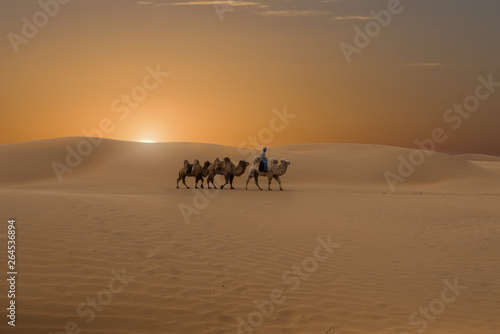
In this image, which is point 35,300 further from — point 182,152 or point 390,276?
point 182,152

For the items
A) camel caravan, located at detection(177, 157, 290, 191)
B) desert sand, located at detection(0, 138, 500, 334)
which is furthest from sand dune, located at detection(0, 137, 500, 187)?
desert sand, located at detection(0, 138, 500, 334)

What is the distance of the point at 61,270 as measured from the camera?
→ 748 centimetres

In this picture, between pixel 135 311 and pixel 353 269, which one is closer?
pixel 135 311

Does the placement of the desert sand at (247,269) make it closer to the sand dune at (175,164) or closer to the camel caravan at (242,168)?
the camel caravan at (242,168)

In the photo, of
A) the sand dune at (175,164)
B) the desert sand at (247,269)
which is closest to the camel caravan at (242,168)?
the desert sand at (247,269)

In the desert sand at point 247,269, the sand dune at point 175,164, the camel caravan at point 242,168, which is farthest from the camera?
the sand dune at point 175,164

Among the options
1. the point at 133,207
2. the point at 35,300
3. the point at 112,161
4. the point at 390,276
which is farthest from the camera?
the point at 112,161

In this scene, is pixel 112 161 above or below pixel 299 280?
above

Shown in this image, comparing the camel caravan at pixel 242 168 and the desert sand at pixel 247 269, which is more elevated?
the camel caravan at pixel 242 168

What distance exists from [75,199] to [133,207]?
1972 mm

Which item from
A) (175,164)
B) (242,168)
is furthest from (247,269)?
(175,164)

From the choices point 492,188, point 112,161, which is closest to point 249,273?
point 492,188

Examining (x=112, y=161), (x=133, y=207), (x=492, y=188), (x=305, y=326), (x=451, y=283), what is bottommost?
(x=305, y=326)

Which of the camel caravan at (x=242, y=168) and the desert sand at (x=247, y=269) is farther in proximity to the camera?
the camel caravan at (x=242, y=168)
